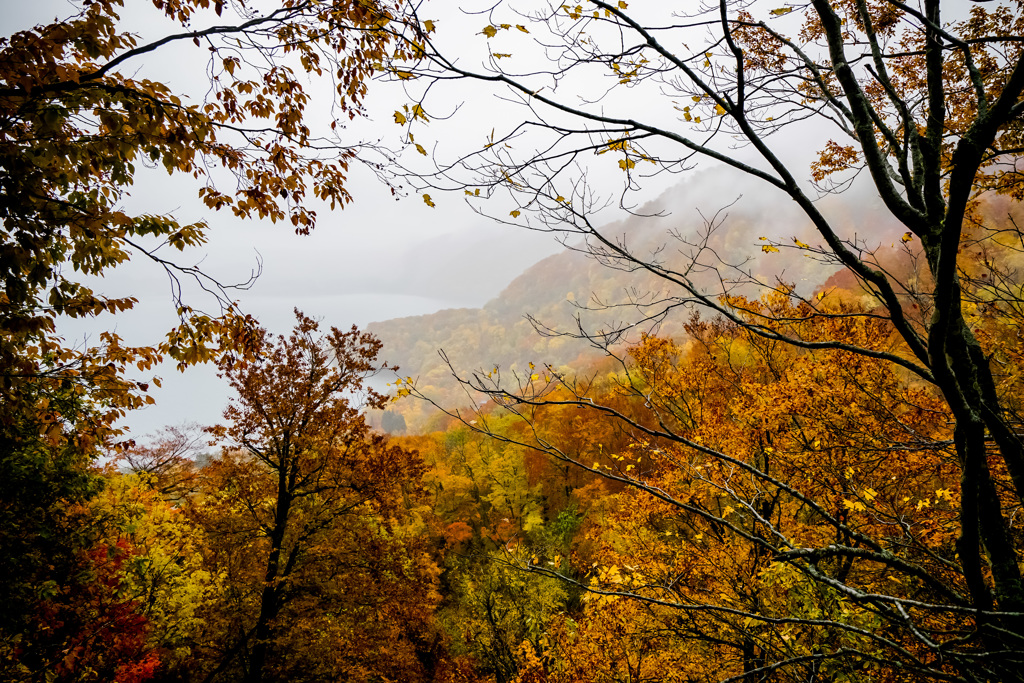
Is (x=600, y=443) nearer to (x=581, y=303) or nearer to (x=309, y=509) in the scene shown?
(x=309, y=509)

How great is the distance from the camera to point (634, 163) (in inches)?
96.4

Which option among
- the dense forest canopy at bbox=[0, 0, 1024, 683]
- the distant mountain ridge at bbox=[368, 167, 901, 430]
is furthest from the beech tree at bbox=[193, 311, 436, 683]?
the distant mountain ridge at bbox=[368, 167, 901, 430]

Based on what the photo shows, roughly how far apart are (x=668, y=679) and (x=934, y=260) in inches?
359

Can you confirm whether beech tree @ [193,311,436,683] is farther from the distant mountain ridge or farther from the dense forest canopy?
the distant mountain ridge

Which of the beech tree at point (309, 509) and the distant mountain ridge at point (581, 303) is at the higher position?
the distant mountain ridge at point (581, 303)

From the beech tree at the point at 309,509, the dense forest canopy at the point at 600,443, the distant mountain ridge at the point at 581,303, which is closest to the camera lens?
the dense forest canopy at the point at 600,443

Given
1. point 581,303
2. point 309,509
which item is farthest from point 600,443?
point 581,303

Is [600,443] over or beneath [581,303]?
beneath

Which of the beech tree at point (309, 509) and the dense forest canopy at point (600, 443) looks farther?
A: the beech tree at point (309, 509)

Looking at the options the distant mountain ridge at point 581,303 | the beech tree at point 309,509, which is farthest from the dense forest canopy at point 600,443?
the distant mountain ridge at point 581,303

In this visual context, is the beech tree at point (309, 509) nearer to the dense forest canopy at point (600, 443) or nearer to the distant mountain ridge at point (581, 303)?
the dense forest canopy at point (600, 443)

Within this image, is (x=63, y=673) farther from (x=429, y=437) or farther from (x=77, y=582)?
(x=429, y=437)

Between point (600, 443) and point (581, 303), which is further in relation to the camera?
point (581, 303)

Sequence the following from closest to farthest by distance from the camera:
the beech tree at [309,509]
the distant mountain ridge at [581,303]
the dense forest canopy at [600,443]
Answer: the dense forest canopy at [600,443], the beech tree at [309,509], the distant mountain ridge at [581,303]
